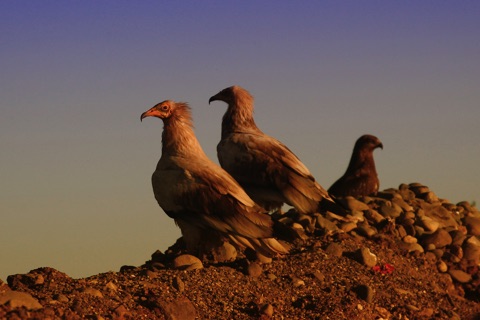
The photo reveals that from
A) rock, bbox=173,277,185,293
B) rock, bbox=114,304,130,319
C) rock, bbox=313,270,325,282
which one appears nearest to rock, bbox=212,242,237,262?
rock, bbox=313,270,325,282

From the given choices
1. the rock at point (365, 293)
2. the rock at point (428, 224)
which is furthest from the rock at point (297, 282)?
the rock at point (428, 224)

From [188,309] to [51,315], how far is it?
1470 mm

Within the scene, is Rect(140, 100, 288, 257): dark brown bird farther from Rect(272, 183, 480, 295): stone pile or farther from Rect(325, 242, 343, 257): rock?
Rect(272, 183, 480, 295): stone pile

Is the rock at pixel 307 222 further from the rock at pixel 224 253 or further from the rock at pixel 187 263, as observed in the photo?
the rock at pixel 187 263

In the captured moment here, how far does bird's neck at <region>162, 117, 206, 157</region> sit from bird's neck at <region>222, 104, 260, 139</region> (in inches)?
78.0

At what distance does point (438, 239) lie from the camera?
1298 cm

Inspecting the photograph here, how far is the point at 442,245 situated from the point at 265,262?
346 cm

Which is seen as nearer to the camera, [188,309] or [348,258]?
[188,309]

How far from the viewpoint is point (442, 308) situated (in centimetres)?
1089

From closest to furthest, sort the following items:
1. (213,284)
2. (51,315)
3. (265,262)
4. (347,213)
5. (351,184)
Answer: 1. (51,315)
2. (213,284)
3. (265,262)
4. (347,213)
5. (351,184)

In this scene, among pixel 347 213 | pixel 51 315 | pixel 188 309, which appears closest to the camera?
pixel 51 315

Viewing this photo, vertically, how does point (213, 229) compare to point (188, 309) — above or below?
above

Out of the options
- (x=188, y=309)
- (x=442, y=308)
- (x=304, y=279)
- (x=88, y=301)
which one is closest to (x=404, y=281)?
(x=442, y=308)

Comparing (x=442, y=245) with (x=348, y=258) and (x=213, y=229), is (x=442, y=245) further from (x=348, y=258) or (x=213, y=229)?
(x=213, y=229)
